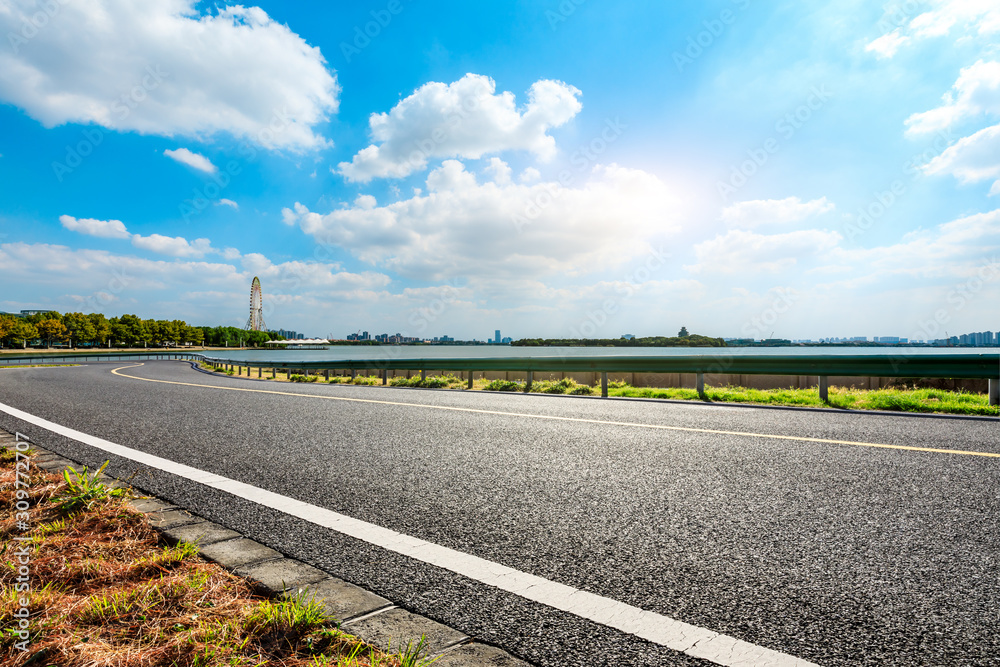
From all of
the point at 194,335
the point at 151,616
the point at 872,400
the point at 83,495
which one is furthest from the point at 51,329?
the point at 872,400

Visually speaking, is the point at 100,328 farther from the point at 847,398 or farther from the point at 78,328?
the point at 847,398

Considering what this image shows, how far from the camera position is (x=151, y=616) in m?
2.03

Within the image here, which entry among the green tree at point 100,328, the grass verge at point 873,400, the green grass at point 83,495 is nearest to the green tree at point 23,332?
the green tree at point 100,328

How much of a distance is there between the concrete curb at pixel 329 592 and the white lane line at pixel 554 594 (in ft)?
1.33

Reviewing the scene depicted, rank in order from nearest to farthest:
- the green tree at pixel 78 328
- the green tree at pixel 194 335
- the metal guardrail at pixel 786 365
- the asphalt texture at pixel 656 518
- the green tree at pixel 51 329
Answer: the asphalt texture at pixel 656 518, the metal guardrail at pixel 786 365, the green tree at pixel 51 329, the green tree at pixel 78 328, the green tree at pixel 194 335

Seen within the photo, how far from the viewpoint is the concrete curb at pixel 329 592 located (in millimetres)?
1834

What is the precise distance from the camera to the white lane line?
1.80 metres

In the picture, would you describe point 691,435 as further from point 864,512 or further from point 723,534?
point 723,534

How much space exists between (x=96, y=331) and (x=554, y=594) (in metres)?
150

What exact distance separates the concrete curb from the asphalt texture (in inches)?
3.1

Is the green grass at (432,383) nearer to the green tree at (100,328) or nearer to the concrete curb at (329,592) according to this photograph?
the concrete curb at (329,592)

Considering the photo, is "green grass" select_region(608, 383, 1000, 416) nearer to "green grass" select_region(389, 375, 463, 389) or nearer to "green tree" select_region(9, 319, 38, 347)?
"green grass" select_region(389, 375, 463, 389)

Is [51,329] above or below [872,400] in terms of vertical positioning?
above

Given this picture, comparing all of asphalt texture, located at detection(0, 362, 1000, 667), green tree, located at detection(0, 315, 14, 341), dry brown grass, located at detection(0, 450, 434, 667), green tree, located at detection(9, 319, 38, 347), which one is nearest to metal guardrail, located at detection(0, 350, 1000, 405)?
asphalt texture, located at detection(0, 362, 1000, 667)
